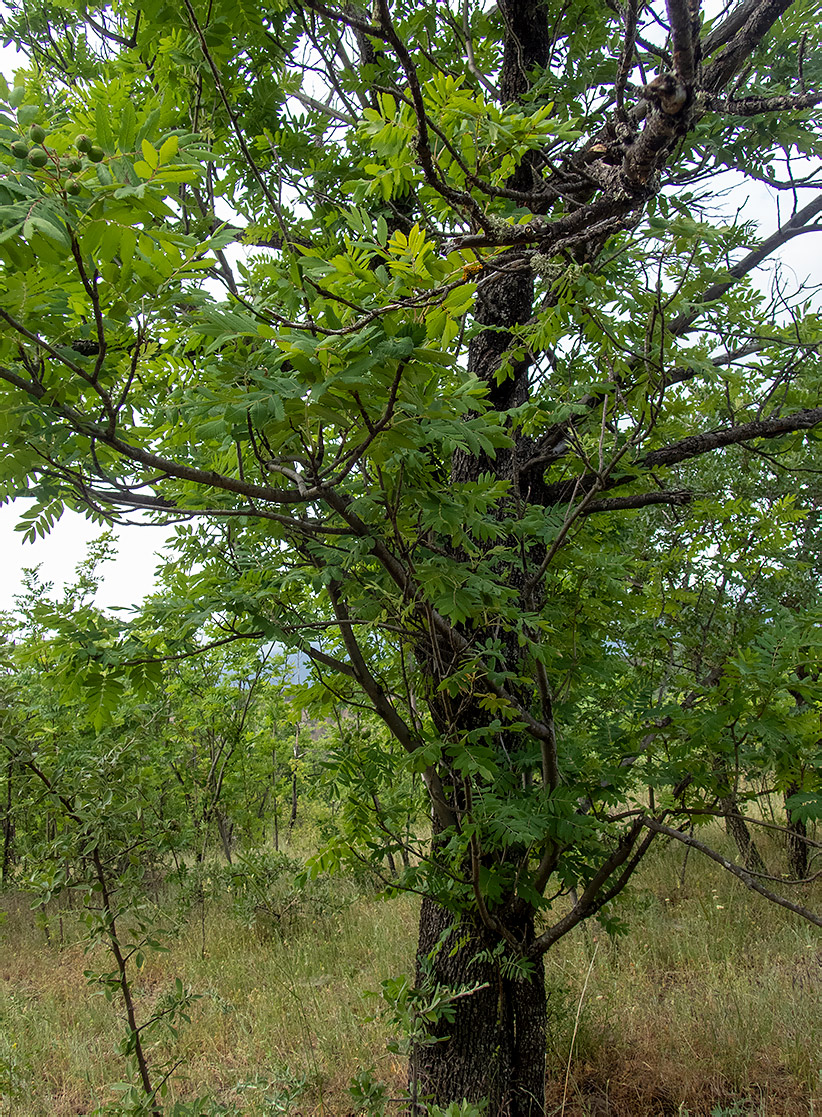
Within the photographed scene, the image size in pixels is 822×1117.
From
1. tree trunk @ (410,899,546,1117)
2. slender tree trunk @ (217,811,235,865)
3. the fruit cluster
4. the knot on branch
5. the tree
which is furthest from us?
slender tree trunk @ (217,811,235,865)

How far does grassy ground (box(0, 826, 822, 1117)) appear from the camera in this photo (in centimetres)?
354

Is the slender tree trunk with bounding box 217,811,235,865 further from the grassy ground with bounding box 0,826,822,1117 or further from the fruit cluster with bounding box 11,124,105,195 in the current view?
the fruit cluster with bounding box 11,124,105,195

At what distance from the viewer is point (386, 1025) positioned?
323 cm

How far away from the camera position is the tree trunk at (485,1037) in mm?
2887

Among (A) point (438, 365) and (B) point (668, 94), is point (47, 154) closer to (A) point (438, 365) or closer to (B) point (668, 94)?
(A) point (438, 365)

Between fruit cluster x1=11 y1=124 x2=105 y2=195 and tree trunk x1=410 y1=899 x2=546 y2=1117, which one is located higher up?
fruit cluster x1=11 y1=124 x2=105 y2=195

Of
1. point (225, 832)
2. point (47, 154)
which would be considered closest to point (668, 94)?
point (47, 154)

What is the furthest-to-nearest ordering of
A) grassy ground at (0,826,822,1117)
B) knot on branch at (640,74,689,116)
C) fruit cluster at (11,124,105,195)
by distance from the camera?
grassy ground at (0,826,822,1117) → knot on branch at (640,74,689,116) → fruit cluster at (11,124,105,195)

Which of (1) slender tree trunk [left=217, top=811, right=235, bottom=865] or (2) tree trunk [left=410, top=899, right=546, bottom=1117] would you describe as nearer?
(2) tree trunk [left=410, top=899, right=546, bottom=1117]

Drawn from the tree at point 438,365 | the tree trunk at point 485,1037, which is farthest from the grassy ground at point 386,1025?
the tree at point 438,365

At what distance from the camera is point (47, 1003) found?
5227 mm

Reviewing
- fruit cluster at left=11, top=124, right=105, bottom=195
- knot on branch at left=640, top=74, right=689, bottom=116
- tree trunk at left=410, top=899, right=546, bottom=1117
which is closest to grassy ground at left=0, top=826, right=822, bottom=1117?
tree trunk at left=410, top=899, right=546, bottom=1117

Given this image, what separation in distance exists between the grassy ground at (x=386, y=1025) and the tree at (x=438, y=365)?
1048 mm

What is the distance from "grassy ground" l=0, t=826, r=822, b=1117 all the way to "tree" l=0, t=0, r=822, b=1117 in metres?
1.05
